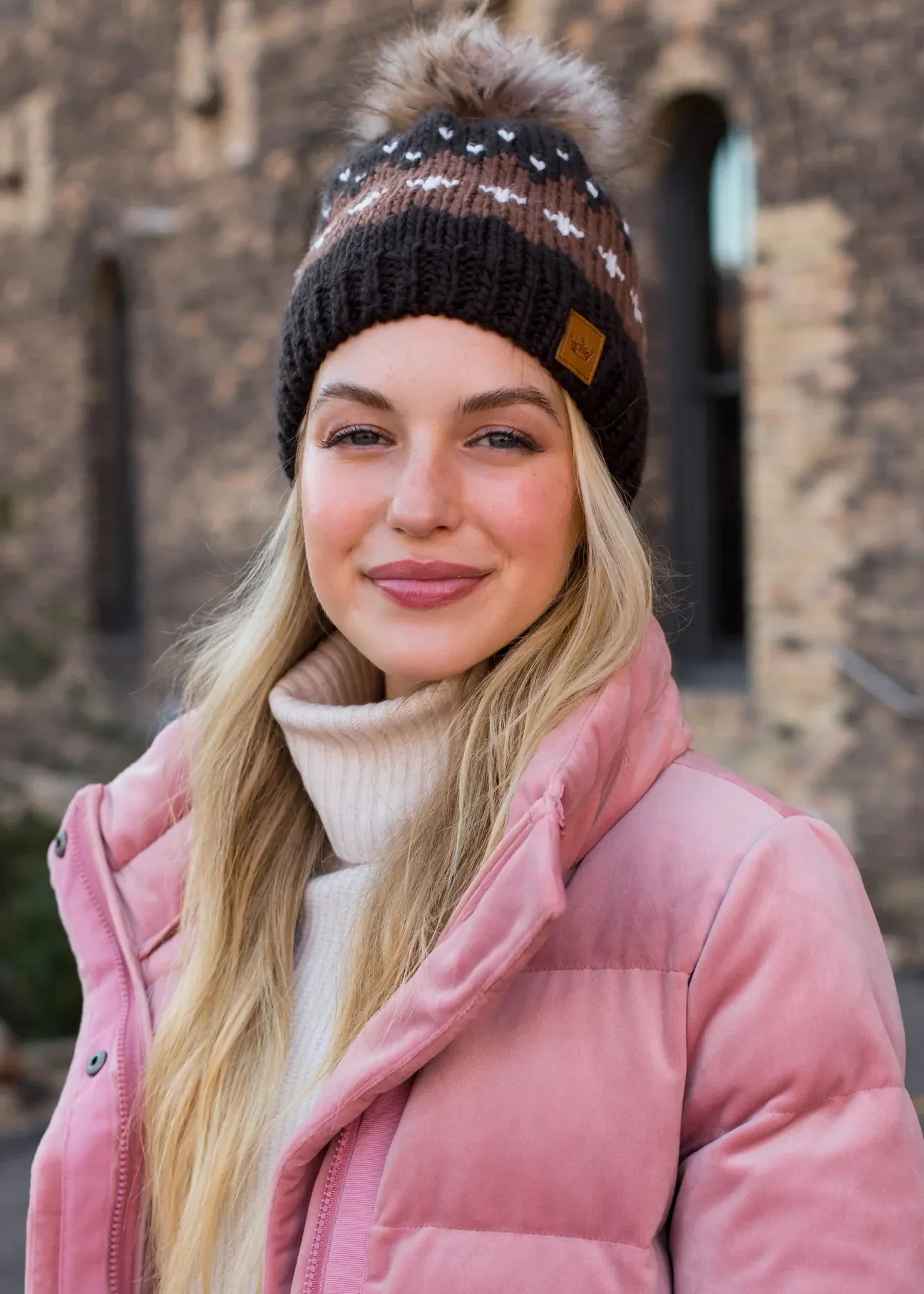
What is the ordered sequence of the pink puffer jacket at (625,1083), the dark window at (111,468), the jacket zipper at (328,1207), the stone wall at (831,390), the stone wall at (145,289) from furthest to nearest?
1. the dark window at (111,468)
2. the stone wall at (145,289)
3. the stone wall at (831,390)
4. the jacket zipper at (328,1207)
5. the pink puffer jacket at (625,1083)

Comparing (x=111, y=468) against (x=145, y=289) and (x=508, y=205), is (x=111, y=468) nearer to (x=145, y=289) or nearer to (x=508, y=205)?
(x=145, y=289)

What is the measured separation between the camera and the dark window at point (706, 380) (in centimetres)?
615

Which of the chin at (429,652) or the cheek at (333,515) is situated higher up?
the cheek at (333,515)

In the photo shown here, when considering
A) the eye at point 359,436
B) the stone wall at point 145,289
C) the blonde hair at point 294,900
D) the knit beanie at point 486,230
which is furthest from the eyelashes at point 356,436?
the stone wall at point 145,289

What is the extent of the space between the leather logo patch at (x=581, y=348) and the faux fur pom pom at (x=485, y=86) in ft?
1.05

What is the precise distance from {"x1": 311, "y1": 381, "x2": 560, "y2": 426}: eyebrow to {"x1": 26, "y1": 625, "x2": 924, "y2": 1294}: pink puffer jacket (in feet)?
1.22

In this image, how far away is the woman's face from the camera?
151 centimetres

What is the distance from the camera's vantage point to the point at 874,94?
523 centimetres

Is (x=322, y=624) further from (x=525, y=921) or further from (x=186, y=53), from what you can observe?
(x=186, y=53)

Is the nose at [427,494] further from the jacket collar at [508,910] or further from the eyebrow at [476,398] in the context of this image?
the jacket collar at [508,910]

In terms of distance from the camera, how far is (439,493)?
1.50m

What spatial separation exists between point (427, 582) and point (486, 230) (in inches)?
16.8

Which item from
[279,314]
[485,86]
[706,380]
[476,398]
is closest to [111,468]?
[279,314]

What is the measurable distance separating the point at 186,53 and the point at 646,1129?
893cm
